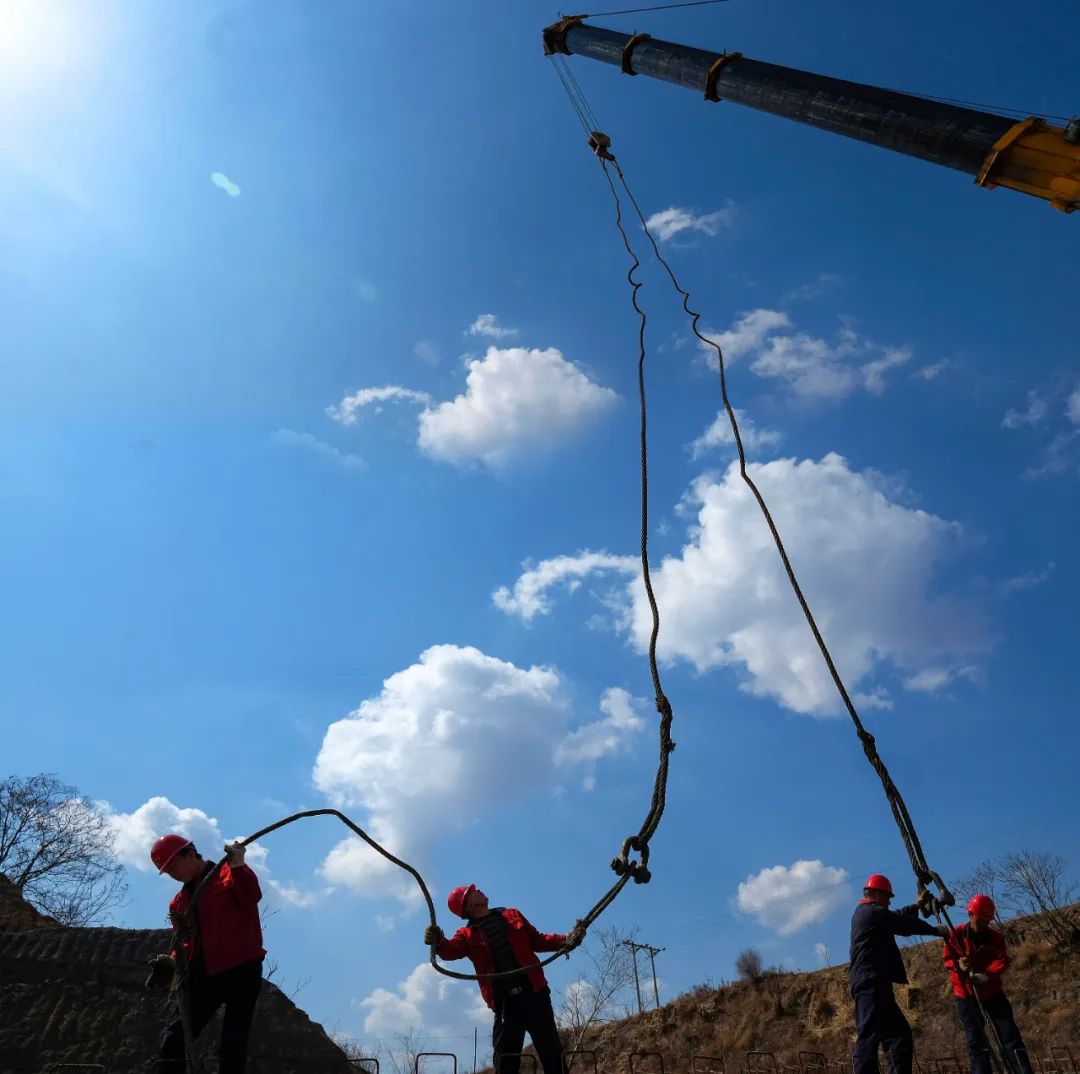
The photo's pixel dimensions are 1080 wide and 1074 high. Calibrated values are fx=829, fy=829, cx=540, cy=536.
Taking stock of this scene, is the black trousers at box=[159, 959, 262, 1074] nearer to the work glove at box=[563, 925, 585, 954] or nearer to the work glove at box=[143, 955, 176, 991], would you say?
the work glove at box=[143, 955, 176, 991]

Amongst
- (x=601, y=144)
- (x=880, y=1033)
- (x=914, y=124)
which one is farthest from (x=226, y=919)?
(x=601, y=144)

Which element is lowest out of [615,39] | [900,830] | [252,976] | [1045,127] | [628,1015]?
[252,976]

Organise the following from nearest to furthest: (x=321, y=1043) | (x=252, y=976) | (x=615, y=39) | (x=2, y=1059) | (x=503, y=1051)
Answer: (x=252, y=976) → (x=503, y=1051) → (x=2, y=1059) → (x=321, y=1043) → (x=615, y=39)

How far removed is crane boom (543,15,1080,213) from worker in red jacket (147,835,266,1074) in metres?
7.72

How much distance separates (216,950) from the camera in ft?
15.1

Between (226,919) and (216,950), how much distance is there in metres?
0.16

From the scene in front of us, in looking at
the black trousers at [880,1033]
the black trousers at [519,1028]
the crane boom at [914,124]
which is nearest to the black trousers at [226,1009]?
the black trousers at [519,1028]

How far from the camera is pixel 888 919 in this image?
18.7 ft

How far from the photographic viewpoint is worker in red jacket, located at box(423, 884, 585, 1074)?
5.04 metres

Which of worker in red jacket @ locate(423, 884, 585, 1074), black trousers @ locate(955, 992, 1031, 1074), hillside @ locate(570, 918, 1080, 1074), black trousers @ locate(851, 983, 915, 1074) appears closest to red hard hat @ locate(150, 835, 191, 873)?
worker in red jacket @ locate(423, 884, 585, 1074)

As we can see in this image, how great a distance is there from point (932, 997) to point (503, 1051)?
16.6m

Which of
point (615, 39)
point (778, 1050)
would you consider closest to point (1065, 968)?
point (778, 1050)

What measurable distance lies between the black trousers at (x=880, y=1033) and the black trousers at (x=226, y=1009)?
12.2 ft

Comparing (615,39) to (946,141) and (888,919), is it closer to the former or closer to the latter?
(946,141)
